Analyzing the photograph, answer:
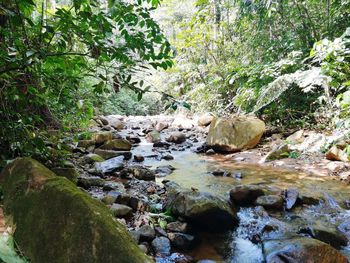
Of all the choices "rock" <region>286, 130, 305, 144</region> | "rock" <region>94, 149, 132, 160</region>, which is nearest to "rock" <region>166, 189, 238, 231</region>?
"rock" <region>94, 149, 132, 160</region>

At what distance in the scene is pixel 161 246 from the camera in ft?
8.93

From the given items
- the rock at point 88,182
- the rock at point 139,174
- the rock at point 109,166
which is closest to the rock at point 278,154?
the rock at point 139,174

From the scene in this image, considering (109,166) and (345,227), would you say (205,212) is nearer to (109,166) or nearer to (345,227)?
(345,227)

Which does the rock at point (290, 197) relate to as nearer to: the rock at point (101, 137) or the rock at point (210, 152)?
the rock at point (210, 152)

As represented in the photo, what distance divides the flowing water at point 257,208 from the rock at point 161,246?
229mm

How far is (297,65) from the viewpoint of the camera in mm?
6695

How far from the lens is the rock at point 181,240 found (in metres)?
2.80

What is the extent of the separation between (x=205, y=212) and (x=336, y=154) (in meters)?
3.18

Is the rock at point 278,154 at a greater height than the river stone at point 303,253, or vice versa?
the river stone at point 303,253

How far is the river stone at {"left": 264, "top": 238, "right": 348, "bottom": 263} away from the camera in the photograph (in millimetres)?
2381

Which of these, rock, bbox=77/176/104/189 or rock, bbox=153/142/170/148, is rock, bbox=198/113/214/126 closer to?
rock, bbox=153/142/170/148

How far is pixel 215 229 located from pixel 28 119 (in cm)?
211

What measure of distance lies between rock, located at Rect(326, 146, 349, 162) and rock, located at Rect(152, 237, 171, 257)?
11.9ft

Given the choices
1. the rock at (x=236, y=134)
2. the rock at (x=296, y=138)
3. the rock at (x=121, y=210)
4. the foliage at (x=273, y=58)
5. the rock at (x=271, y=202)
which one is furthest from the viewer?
the rock at (x=236, y=134)
